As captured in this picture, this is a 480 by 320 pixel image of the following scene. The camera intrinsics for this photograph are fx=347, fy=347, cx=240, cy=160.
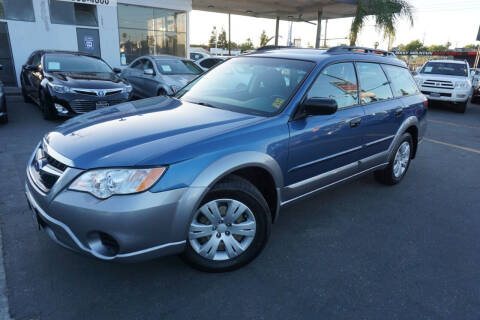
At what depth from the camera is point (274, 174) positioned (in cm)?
278

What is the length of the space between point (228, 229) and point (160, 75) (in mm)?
7063

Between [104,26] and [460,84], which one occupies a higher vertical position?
[104,26]

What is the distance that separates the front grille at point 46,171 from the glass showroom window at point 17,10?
42.0ft

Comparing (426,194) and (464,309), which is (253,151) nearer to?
(464,309)

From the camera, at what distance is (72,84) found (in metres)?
6.89

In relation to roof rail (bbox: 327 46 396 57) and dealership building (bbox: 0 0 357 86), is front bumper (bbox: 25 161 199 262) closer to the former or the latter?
roof rail (bbox: 327 46 396 57)

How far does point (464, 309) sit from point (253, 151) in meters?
1.83

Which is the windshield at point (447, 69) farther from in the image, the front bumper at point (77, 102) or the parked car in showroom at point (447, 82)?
the front bumper at point (77, 102)

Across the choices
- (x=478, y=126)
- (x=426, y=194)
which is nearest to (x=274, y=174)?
(x=426, y=194)

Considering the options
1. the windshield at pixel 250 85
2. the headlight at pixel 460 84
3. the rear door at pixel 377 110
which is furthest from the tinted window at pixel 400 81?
the headlight at pixel 460 84

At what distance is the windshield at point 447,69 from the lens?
41.8ft

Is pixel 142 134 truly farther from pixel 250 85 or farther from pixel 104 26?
pixel 104 26

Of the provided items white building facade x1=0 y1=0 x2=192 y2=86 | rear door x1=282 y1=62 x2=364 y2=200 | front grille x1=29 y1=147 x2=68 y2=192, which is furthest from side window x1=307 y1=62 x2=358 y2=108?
white building facade x1=0 y1=0 x2=192 y2=86

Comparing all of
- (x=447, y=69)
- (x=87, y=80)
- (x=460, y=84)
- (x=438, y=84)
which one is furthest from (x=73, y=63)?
(x=447, y=69)
